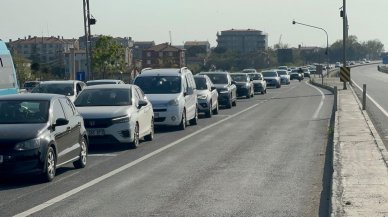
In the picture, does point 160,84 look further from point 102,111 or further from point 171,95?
point 102,111

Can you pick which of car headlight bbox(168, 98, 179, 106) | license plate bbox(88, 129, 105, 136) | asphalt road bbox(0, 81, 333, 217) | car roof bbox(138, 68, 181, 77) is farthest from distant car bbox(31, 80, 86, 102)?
license plate bbox(88, 129, 105, 136)

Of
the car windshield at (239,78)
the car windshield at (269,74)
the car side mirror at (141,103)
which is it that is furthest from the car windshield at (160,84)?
the car windshield at (269,74)

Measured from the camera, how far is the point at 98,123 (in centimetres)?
2000

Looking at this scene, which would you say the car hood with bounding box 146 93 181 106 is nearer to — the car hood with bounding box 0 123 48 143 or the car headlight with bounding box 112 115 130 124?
the car headlight with bounding box 112 115 130 124

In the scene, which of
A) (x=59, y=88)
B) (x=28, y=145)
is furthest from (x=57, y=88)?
(x=28, y=145)

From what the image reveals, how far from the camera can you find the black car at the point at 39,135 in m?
14.1

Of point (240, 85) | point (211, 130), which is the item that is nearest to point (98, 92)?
point (211, 130)

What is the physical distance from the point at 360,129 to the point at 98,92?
6.60m

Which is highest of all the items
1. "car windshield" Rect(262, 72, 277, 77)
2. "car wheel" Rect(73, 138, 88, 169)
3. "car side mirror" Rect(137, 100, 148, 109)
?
"car side mirror" Rect(137, 100, 148, 109)

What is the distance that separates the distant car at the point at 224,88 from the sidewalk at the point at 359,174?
17.5 metres

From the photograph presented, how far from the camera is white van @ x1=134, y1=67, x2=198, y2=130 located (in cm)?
2606

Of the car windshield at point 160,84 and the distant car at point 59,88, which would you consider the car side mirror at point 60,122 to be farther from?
the distant car at point 59,88

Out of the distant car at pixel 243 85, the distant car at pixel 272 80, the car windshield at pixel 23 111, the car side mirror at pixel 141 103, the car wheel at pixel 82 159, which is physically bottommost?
the distant car at pixel 272 80

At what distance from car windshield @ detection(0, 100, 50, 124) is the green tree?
5583cm
